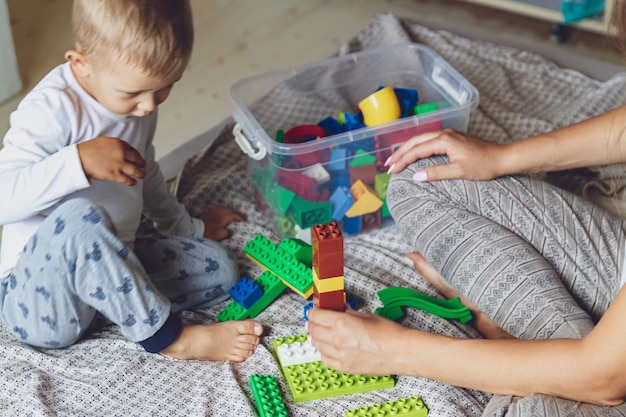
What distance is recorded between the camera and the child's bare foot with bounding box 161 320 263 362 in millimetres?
1183

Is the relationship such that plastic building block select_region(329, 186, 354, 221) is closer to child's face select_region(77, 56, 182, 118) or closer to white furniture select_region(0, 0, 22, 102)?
child's face select_region(77, 56, 182, 118)

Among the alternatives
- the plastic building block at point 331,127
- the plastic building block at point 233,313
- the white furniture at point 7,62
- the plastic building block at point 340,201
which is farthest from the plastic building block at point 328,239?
the white furniture at point 7,62

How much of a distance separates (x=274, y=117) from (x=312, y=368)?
71 centimetres

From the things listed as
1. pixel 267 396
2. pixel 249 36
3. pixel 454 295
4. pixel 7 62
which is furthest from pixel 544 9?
pixel 267 396

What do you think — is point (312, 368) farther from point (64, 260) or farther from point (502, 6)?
point (502, 6)

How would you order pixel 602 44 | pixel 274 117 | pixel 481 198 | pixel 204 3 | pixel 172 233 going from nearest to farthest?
pixel 481 198
pixel 172 233
pixel 274 117
pixel 602 44
pixel 204 3

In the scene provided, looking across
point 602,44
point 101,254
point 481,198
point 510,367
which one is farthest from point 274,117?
point 602,44

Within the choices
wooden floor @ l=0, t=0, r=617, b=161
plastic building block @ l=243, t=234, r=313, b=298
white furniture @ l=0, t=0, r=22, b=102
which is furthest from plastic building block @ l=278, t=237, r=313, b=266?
white furniture @ l=0, t=0, r=22, b=102

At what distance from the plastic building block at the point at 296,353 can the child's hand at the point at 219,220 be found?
345 mm

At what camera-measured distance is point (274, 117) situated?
5.64ft

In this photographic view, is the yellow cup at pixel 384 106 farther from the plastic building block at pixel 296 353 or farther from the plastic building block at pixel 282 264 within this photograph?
the plastic building block at pixel 296 353

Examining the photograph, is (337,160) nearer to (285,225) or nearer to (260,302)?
(285,225)

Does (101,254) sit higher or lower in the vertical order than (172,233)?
higher

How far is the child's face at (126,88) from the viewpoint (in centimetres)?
108
